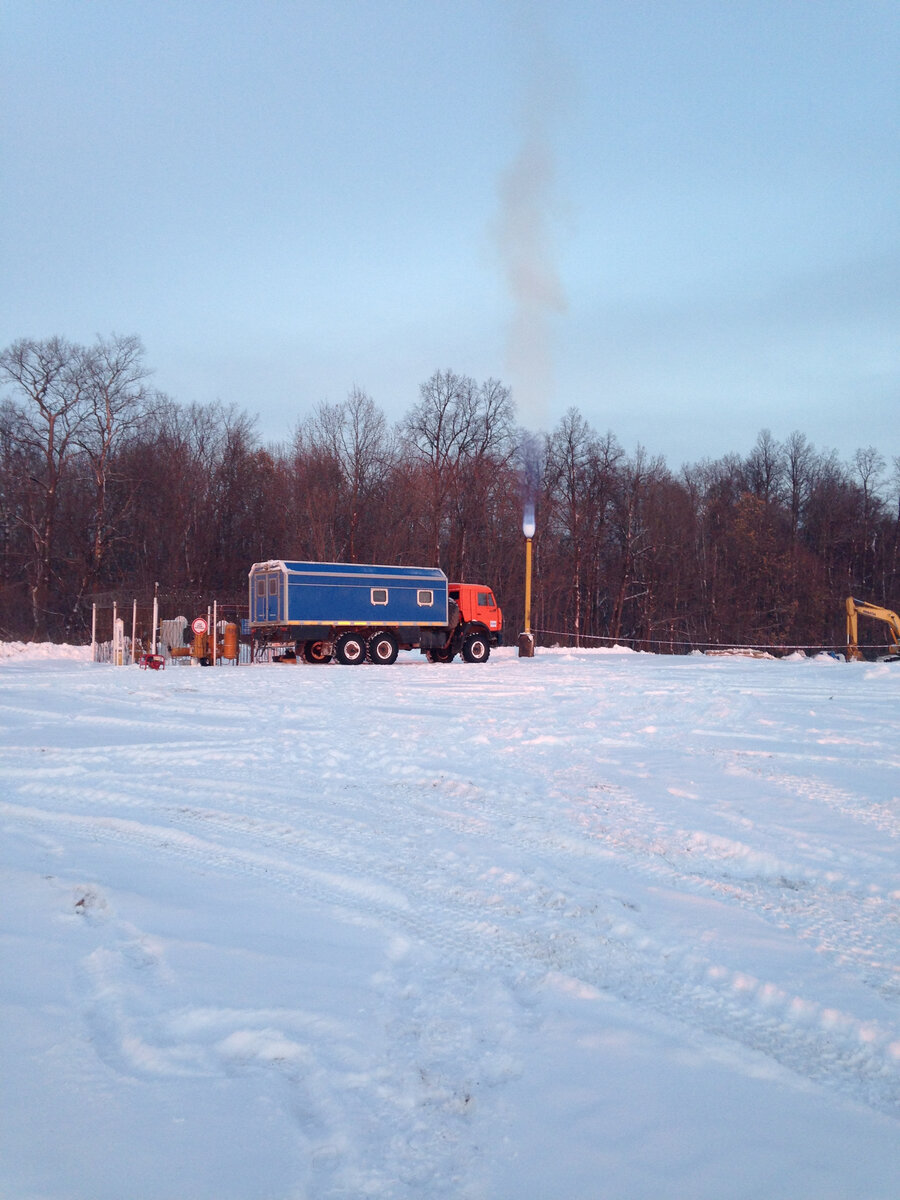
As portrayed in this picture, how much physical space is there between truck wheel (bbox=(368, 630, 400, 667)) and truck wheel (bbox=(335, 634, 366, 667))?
0.26m

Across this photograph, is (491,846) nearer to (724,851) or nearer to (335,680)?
(724,851)

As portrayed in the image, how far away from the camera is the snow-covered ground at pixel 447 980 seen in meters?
2.85

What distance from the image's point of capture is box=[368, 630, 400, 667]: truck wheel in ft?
95.7

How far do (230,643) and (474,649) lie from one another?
26.8 feet

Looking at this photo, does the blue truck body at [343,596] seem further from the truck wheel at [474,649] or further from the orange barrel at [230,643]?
the truck wheel at [474,649]

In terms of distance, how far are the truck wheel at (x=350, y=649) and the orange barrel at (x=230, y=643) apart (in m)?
3.30

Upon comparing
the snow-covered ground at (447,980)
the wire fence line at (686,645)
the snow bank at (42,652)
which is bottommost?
the snow-covered ground at (447,980)

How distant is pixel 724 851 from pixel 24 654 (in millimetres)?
27706

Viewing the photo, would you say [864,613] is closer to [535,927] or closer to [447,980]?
[535,927]

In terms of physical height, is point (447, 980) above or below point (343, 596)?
below

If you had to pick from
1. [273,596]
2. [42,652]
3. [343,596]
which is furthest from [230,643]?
[42,652]

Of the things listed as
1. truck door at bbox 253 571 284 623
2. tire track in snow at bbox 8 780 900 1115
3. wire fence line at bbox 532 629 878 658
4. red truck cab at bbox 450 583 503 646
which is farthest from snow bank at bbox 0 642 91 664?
tire track in snow at bbox 8 780 900 1115

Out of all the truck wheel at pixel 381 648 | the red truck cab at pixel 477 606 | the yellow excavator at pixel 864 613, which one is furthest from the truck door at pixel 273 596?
the yellow excavator at pixel 864 613

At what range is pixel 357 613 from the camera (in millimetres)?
28844
